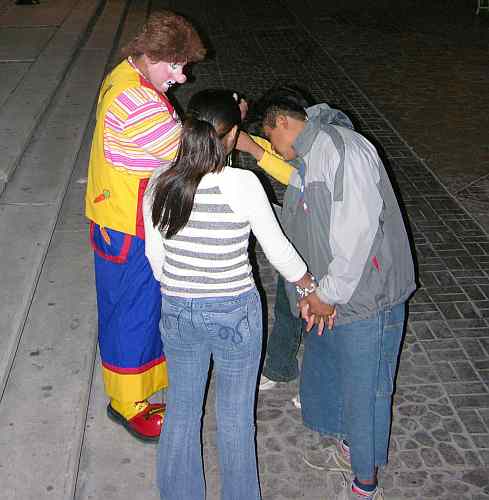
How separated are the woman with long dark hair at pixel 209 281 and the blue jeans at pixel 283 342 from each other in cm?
89

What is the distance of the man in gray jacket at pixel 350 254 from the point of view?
2.65 m

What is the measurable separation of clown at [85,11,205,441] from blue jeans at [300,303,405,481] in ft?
2.63

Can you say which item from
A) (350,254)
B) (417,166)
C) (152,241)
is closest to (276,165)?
(350,254)

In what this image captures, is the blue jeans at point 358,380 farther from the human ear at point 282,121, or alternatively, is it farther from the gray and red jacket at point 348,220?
the human ear at point 282,121

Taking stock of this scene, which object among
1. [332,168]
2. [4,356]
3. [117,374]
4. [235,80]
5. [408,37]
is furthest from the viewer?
[408,37]

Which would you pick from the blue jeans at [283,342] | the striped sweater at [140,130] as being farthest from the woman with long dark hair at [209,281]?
the blue jeans at [283,342]

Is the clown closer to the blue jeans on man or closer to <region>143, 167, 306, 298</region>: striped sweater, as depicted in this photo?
<region>143, 167, 306, 298</region>: striped sweater

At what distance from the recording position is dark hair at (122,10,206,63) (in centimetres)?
285

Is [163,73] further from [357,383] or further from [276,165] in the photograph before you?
[357,383]

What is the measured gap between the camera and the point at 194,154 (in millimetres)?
2412

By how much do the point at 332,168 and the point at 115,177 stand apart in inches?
36.2

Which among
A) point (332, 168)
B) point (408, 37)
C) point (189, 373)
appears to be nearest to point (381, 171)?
point (332, 168)

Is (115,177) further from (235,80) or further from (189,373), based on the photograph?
(235,80)

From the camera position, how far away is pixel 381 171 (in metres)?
2.71
